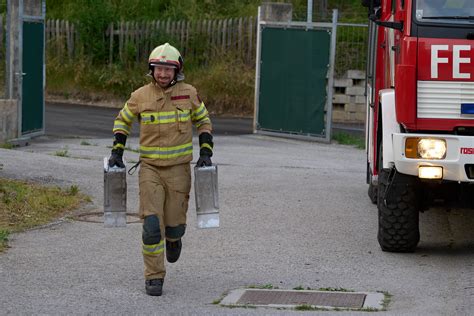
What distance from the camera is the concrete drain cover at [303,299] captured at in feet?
26.7

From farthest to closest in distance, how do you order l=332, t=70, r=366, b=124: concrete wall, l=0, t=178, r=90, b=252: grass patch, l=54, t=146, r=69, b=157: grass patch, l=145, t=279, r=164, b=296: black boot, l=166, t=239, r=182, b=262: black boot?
1. l=332, t=70, r=366, b=124: concrete wall
2. l=54, t=146, r=69, b=157: grass patch
3. l=0, t=178, r=90, b=252: grass patch
4. l=166, t=239, r=182, b=262: black boot
5. l=145, t=279, r=164, b=296: black boot

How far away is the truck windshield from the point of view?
9.71 meters

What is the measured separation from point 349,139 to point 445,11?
12.4 metres

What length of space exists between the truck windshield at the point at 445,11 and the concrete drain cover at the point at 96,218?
145 inches

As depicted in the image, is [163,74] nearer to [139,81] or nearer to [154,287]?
[154,287]

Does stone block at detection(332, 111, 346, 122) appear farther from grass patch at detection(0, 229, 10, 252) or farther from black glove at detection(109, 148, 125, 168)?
black glove at detection(109, 148, 125, 168)

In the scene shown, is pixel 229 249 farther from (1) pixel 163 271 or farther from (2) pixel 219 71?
(2) pixel 219 71

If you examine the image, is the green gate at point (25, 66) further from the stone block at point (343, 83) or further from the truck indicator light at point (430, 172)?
the truck indicator light at point (430, 172)

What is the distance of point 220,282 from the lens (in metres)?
8.95

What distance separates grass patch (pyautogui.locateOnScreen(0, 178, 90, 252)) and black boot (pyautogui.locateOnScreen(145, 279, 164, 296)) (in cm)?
238

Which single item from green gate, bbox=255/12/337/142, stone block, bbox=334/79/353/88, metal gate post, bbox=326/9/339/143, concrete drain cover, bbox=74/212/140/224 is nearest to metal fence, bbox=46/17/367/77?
stone block, bbox=334/79/353/88

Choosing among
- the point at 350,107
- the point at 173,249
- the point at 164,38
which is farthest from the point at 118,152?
the point at 164,38

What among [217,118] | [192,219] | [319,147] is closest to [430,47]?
[192,219]

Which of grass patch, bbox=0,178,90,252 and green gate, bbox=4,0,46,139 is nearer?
grass patch, bbox=0,178,90,252
